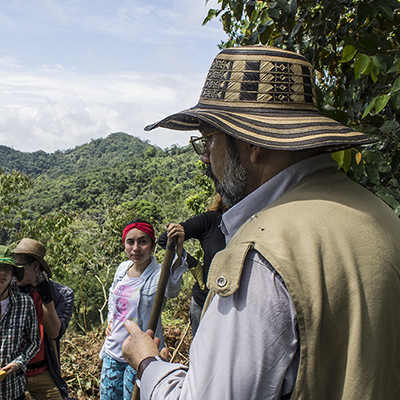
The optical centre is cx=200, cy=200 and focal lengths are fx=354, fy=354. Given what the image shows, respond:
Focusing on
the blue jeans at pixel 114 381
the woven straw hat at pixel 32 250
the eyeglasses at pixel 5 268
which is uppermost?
the woven straw hat at pixel 32 250

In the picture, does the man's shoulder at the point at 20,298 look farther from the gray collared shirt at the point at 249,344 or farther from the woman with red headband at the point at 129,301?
the gray collared shirt at the point at 249,344

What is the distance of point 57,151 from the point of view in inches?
4592

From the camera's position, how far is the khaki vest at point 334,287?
83cm

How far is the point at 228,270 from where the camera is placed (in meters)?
0.88

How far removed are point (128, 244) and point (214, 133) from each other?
211 cm

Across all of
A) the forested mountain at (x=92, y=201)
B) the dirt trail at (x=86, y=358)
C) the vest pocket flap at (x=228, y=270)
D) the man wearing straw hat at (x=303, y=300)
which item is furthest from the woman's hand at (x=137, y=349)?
the forested mountain at (x=92, y=201)

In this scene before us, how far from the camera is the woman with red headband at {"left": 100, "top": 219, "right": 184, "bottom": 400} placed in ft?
9.39

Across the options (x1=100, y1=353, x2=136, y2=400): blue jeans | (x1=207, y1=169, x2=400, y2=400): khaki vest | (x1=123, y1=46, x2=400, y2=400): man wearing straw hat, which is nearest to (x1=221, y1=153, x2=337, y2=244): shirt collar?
(x1=123, y1=46, x2=400, y2=400): man wearing straw hat

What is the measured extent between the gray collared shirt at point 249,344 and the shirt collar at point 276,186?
12.8 inches

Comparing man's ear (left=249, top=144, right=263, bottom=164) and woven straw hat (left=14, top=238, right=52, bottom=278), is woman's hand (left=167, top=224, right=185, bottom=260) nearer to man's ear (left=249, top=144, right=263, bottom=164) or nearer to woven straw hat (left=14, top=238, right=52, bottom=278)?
woven straw hat (left=14, top=238, right=52, bottom=278)

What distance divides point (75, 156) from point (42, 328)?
116 metres

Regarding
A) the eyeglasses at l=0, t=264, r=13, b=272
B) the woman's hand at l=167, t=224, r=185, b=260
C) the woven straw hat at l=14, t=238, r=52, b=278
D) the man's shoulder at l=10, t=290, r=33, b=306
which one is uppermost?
the woman's hand at l=167, t=224, r=185, b=260

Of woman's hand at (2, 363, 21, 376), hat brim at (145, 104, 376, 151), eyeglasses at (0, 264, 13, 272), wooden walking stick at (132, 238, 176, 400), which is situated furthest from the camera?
eyeglasses at (0, 264, 13, 272)

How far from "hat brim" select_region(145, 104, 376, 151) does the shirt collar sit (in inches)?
2.8
